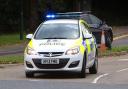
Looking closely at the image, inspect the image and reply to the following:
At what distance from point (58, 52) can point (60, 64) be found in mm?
314

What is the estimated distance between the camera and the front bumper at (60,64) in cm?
1582

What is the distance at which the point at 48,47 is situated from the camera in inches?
627

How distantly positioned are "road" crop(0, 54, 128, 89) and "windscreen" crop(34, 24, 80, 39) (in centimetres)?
106

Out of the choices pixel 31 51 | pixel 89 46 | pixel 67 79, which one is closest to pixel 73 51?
pixel 67 79

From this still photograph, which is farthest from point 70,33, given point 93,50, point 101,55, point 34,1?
point 34,1

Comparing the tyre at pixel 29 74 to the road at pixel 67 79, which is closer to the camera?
the road at pixel 67 79

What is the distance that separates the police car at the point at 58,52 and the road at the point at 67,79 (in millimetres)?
324

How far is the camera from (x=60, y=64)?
15.8 m

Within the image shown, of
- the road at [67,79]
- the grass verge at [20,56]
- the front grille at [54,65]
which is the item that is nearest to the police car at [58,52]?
the front grille at [54,65]

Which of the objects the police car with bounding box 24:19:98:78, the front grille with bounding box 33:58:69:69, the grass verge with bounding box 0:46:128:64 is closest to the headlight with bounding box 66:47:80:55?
the police car with bounding box 24:19:98:78

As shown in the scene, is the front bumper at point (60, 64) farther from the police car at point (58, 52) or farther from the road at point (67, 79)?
the road at point (67, 79)

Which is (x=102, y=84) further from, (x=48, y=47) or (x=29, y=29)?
(x=29, y=29)

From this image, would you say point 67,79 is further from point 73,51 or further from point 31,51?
point 31,51

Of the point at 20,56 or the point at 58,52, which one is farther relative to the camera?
the point at 20,56
